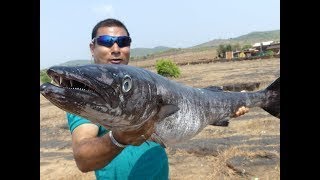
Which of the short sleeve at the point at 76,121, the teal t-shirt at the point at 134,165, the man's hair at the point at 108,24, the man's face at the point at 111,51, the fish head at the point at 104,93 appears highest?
the man's hair at the point at 108,24

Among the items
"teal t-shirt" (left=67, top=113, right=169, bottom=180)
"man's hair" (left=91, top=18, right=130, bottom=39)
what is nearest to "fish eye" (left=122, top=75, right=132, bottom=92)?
"teal t-shirt" (left=67, top=113, right=169, bottom=180)

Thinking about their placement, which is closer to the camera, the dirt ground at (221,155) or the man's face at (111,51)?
the man's face at (111,51)

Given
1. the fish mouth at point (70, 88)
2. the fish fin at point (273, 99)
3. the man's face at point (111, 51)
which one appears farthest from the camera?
the fish fin at point (273, 99)

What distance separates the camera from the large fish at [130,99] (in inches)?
93.9

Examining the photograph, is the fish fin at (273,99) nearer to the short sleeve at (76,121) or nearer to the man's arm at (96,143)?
the man's arm at (96,143)

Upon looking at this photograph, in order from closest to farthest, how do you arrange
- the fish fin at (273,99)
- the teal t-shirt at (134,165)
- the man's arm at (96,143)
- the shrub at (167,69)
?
1. the man's arm at (96,143)
2. the teal t-shirt at (134,165)
3. the fish fin at (273,99)
4. the shrub at (167,69)

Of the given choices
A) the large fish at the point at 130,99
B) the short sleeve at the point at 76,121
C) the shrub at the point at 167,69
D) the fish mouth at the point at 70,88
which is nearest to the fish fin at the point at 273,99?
the large fish at the point at 130,99

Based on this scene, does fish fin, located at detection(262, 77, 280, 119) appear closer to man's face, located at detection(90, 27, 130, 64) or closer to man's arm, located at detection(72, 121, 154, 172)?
man's face, located at detection(90, 27, 130, 64)

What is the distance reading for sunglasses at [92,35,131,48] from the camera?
12.6 ft

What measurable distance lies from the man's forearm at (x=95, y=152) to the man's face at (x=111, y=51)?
0.89 m

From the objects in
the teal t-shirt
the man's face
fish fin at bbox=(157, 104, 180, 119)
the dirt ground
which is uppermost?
the man's face

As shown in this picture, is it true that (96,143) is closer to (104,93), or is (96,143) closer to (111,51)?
(104,93)

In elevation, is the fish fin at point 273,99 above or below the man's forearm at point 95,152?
above
